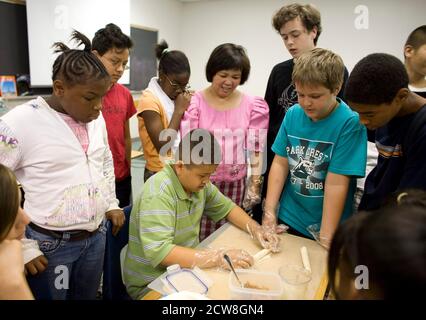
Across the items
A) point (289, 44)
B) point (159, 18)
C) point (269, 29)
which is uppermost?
point (159, 18)

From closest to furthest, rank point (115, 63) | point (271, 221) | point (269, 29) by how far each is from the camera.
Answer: point (271, 221) → point (115, 63) → point (269, 29)

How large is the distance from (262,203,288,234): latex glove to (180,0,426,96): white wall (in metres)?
4.29

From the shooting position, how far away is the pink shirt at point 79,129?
1.19m

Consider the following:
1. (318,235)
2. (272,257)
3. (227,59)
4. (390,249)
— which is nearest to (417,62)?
(227,59)

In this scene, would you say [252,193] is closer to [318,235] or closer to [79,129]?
[318,235]

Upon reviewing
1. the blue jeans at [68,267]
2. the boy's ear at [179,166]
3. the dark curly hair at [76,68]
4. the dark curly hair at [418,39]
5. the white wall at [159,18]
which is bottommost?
the blue jeans at [68,267]

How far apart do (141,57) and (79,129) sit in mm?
4532

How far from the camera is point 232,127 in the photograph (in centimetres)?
170

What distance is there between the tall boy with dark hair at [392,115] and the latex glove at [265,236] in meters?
0.40

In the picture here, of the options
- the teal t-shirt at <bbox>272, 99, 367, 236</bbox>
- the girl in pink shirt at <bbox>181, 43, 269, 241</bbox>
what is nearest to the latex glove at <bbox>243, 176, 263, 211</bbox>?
the girl in pink shirt at <bbox>181, 43, 269, 241</bbox>

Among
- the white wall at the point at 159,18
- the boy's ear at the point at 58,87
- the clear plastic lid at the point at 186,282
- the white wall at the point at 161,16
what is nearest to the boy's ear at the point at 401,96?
→ the clear plastic lid at the point at 186,282

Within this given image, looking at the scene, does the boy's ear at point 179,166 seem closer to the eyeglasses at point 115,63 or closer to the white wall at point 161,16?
the eyeglasses at point 115,63

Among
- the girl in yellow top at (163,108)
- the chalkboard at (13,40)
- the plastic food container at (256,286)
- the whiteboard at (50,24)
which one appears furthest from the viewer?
the whiteboard at (50,24)
